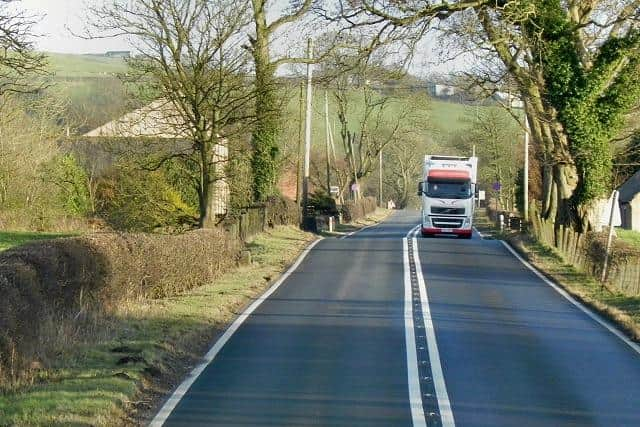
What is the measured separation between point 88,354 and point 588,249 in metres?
16.9

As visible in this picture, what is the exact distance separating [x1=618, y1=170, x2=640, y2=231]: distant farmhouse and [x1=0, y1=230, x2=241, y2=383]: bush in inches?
2208

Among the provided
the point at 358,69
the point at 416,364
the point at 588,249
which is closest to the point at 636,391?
the point at 416,364

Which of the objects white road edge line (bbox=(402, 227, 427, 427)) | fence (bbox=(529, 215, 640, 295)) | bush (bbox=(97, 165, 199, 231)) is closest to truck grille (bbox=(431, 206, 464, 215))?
fence (bbox=(529, 215, 640, 295))

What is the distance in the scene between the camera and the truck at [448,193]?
43.0m

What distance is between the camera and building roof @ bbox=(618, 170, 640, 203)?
73.1 meters

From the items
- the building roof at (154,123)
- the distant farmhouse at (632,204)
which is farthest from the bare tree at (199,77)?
the distant farmhouse at (632,204)

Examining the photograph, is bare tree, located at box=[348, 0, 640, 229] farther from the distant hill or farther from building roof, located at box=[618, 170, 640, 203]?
the distant hill

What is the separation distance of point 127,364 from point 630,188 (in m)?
68.2

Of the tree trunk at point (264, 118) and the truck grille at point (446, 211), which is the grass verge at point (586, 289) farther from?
the tree trunk at point (264, 118)

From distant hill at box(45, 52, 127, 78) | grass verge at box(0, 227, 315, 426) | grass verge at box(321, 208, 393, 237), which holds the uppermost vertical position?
distant hill at box(45, 52, 127, 78)

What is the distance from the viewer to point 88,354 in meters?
11.9

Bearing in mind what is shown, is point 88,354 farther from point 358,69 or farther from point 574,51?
point 574,51

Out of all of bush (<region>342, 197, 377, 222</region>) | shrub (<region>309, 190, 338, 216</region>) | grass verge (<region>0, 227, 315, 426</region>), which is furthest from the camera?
bush (<region>342, 197, 377, 222</region>)

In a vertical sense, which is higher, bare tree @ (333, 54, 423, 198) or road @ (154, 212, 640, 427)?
bare tree @ (333, 54, 423, 198)
